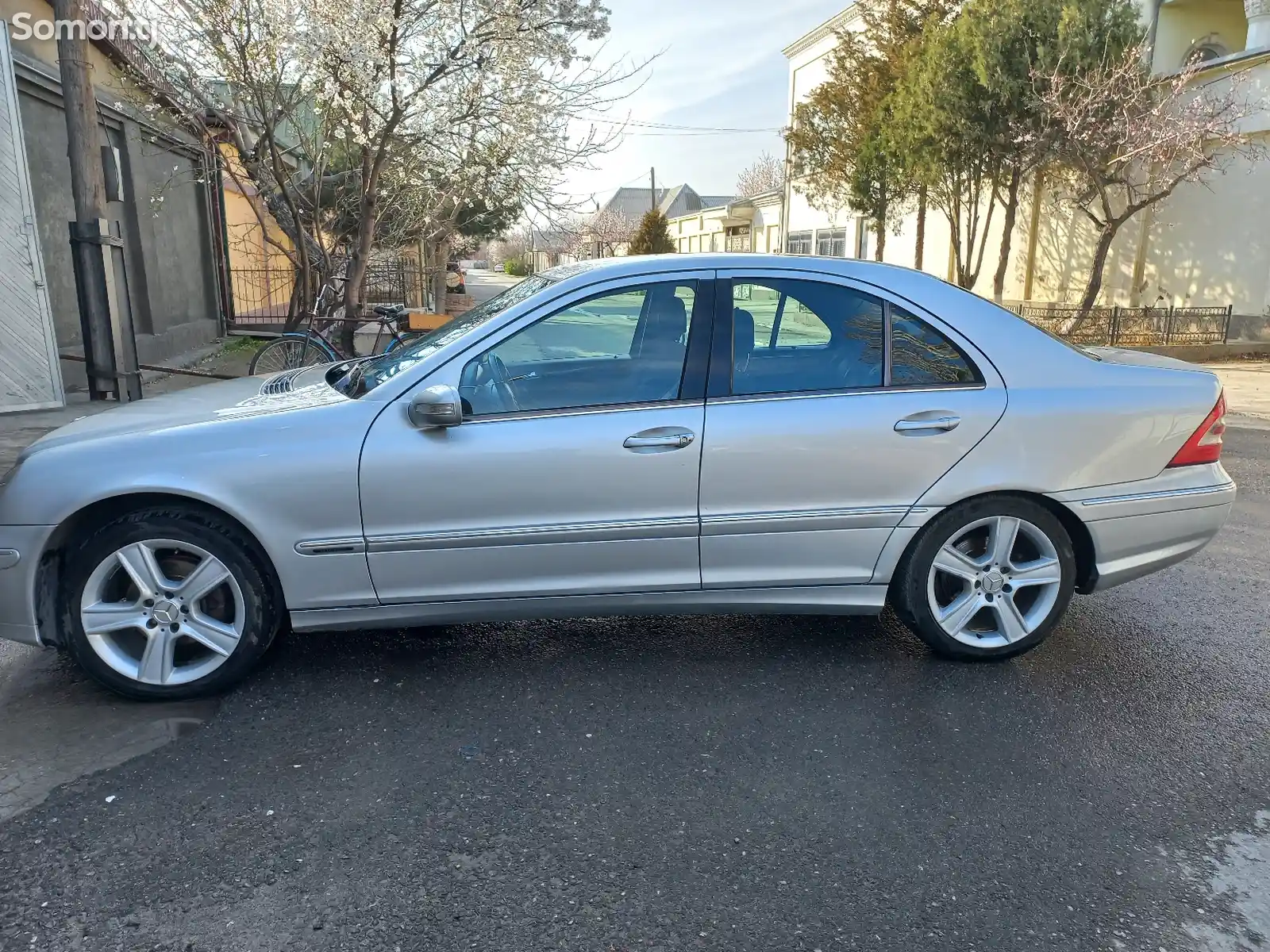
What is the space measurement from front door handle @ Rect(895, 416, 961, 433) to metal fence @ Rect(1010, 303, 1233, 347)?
13.5 meters

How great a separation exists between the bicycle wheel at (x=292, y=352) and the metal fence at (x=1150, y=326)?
1207cm

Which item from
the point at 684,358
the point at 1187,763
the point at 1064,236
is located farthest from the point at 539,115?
the point at 1064,236

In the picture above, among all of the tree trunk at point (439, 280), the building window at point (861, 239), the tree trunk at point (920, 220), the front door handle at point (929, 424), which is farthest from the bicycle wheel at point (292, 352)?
the building window at point (861, 239)

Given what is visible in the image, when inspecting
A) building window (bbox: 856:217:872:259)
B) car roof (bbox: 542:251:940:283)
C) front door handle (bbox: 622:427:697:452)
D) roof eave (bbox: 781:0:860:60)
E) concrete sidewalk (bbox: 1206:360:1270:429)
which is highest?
roof eave (bbox: 781:0:860:60)

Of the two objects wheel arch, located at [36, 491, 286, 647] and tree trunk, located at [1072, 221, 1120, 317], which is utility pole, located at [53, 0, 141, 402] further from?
tree trunk, located at [1072, 221, 1120, 317]

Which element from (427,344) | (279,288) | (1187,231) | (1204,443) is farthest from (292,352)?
(1187,231)

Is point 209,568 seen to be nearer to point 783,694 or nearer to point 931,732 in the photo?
point 783,694

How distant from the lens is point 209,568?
3287 mm

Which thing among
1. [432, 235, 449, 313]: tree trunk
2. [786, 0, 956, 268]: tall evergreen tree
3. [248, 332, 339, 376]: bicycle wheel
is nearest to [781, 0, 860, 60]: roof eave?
[786, 0, 956, 268]: tall evergreen tree

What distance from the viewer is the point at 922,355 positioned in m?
3.58

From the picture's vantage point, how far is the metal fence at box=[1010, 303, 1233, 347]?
1577 cm

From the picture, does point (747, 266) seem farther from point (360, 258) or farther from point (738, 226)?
point (738, 226)

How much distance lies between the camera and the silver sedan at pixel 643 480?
3258 mm

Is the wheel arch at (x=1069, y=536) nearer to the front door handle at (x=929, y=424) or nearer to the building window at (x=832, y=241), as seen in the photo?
the front door handle at (x=929, y=424)
